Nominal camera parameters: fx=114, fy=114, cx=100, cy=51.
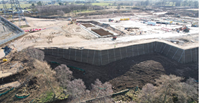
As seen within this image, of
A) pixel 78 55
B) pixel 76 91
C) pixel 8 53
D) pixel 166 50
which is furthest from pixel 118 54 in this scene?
pixel 8 53

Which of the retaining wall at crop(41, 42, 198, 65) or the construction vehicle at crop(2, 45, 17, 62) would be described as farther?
the retaining wall at crop(41, 42, 198, 65)

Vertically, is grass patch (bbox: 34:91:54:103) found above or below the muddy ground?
below

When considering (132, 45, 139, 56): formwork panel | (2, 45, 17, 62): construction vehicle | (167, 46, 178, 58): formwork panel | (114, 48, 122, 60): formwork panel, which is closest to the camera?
(2, 45, 17, 62): construction vehicle

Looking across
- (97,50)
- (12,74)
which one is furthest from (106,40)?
(12,74)

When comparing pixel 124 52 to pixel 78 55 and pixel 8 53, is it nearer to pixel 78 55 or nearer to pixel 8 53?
pixel 78 55

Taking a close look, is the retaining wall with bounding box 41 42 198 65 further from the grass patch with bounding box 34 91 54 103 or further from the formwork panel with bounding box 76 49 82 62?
the grass patch with bounding box 34 91 54 103

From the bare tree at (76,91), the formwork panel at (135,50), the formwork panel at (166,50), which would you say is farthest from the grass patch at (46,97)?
the formwork panel at (166,50)

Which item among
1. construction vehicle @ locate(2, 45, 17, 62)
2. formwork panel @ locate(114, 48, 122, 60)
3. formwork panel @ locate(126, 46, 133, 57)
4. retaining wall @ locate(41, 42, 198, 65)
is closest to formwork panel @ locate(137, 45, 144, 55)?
retaining wall @ locate(41, 42, 198, 65)

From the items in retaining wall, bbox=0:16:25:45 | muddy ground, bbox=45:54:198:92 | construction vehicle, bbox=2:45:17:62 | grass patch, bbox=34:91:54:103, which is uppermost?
retaining wall, bbox=0:16:25:45

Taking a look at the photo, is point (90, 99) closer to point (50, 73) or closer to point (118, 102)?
point (118, 102)
